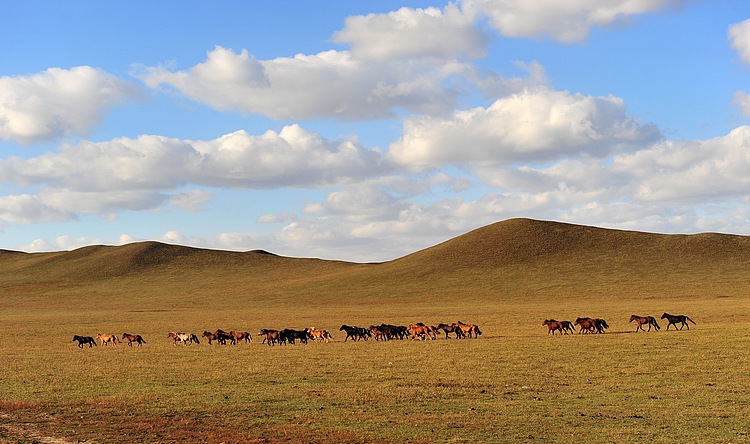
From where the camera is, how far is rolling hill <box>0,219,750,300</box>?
88.8 metres

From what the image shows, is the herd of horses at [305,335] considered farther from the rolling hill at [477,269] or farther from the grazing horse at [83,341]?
the rolling hill at [477,269]

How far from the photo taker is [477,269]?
103312mm

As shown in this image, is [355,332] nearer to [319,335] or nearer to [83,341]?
[319,335]

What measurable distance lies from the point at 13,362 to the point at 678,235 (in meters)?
112

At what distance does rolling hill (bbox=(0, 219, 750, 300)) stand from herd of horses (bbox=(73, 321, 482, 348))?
4617 centimetres

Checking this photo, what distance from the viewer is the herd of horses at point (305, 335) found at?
36.9 metres

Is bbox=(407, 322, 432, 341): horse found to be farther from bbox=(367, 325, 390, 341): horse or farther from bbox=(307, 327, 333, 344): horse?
bbox=(307, 327, 333, 344): horse

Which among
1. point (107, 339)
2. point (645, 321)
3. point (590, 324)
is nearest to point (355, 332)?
point (590, 324)

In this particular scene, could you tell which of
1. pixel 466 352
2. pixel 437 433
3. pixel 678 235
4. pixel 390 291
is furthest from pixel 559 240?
pixel 437 433

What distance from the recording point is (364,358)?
92.6 ft

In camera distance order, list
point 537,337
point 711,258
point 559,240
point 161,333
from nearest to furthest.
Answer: point 537,337, point 161,333, point 711,258, point 559,240

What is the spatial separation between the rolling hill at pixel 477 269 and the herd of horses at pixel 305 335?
151ft

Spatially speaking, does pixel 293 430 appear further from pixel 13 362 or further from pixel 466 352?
pixel 13 362

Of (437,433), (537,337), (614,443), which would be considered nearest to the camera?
(614,443)
